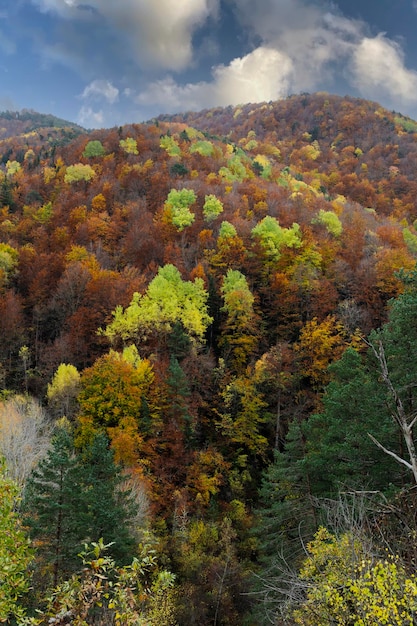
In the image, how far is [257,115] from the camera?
484 ft

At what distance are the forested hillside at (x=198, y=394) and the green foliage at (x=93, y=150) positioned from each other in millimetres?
1477

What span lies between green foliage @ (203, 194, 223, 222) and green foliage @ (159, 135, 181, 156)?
2303 cm

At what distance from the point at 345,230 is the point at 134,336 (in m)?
Answer: 35.4

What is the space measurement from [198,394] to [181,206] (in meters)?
31.9

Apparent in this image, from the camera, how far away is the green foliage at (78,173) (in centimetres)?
6694

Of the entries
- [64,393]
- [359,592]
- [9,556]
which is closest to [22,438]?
→ [64,393]

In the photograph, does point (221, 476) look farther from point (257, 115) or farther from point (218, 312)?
point (257, 115)

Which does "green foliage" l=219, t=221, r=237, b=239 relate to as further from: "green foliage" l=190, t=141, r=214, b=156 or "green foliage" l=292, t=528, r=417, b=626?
"green foliage" l=292, t=528, r=417, b=626

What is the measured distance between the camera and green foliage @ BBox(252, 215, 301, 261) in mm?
50594

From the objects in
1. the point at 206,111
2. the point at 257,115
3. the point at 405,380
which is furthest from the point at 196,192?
the point at 206,111

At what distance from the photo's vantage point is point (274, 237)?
51.6 m

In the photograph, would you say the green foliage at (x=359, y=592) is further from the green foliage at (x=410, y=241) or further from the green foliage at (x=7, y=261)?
the green foliage at (x=410, y=241)

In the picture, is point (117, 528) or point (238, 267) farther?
point (238, 267)

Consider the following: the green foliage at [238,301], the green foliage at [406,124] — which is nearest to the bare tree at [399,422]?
the green foliage at [238,301]
